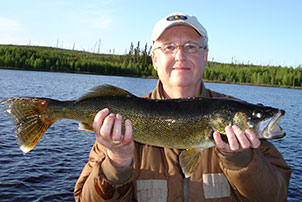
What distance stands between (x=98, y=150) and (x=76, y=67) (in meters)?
82.2

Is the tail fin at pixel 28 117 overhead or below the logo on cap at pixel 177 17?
below

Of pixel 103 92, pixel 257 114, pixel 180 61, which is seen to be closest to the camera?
pixel 257 114

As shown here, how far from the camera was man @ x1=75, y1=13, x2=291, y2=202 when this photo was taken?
9.82 ft

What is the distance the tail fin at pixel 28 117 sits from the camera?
355 cm

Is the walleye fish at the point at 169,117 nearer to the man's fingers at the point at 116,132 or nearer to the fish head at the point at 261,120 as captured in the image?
the fish head at the point at 261,120

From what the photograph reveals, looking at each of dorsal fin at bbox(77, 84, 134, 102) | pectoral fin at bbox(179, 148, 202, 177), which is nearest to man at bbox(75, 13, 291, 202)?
pectoral fin at bbox(179, 148, 202, 177)

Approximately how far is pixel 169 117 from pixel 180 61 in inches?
31.7

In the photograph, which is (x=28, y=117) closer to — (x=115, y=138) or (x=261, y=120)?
(x=115, y=138)

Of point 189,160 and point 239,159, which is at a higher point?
point 239,159

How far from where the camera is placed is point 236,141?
9.71 feet

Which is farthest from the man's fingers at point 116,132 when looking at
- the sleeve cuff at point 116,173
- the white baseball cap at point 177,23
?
the white baseball cap at point 177,23

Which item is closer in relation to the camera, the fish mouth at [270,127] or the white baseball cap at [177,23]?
the fish mouth at [270,127]

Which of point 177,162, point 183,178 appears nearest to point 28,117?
point 177,162

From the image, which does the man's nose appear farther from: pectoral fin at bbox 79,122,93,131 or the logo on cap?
pectoral fin at bbox 79,122,93,131
